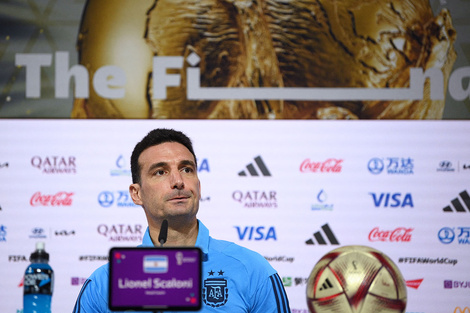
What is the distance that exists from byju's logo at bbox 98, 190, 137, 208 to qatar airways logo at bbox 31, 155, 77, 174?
0.89ft

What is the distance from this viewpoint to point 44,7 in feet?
15.5

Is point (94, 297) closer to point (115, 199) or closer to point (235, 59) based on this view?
point (115, 199)

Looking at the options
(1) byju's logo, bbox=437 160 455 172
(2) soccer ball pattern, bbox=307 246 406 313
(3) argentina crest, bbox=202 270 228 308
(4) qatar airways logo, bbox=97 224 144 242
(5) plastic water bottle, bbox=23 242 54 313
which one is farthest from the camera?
(1) byju's logo, bbox=437 160 455 172

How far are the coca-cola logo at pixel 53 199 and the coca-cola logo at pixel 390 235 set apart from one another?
212 cm

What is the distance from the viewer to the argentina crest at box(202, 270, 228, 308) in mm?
2150

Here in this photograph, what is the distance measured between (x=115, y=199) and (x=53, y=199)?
43cm

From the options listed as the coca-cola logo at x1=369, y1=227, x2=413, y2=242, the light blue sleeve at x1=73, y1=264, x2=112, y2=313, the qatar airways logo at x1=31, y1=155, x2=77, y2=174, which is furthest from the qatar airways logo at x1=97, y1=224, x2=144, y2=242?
the light blue sleeve at x1=73, y1=264, x2=112, y2=313

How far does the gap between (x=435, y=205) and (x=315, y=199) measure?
33.3 inches

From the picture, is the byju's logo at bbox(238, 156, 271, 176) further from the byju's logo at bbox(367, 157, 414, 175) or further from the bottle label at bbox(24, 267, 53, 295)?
the bottle label at bbox(24, 267, 53, 295)

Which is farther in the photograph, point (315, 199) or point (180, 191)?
point (315, 199)

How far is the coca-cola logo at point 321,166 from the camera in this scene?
454cm

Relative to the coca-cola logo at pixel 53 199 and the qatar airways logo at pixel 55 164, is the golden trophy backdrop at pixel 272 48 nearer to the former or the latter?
the qatar airways logo at pixel 55 164

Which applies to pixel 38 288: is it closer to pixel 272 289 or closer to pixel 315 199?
pixel 272 289

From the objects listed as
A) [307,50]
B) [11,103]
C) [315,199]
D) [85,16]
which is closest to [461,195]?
[315,199]
